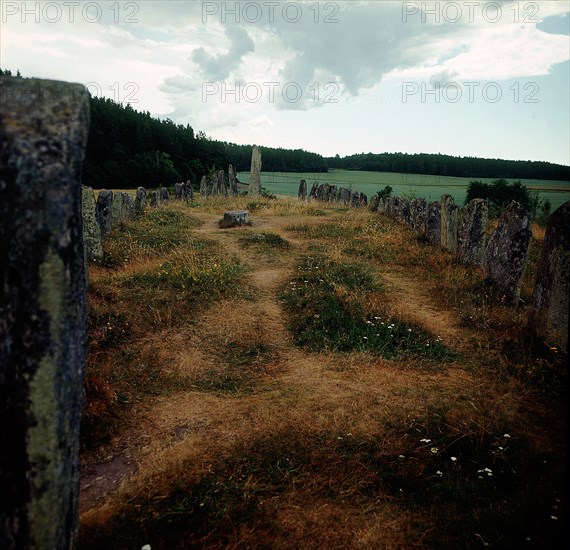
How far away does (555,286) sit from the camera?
6473 mm

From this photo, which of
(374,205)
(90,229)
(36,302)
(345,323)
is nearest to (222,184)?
(374,205)

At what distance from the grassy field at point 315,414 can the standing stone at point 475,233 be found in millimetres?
1386

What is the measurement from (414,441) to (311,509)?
1497mm

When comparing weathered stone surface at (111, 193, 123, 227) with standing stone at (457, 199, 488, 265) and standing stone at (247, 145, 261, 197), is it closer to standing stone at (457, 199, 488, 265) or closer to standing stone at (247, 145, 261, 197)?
standing stone at (457, 199, 488, 265)

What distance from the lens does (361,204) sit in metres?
23.6

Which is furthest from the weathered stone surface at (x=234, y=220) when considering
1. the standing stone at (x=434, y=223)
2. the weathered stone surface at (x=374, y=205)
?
the weathered stone surface at (x=374, y=205)

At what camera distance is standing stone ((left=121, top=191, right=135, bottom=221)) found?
54.7ft

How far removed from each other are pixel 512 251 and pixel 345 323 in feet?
13.5

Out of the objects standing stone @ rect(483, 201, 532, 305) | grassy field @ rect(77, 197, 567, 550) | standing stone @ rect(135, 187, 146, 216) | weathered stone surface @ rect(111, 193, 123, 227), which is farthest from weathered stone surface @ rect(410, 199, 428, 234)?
standing stone @ rect(135, 187, 146, 216)

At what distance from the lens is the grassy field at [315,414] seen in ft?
11.3

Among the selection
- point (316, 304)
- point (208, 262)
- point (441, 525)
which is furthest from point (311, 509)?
point (208, 262)

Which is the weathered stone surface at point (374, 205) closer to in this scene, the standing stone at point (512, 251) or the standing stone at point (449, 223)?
the standing stone at point (449, 223)

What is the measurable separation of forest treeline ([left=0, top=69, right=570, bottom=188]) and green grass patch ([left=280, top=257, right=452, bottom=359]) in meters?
50.4

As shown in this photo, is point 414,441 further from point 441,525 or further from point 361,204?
point 361,204
